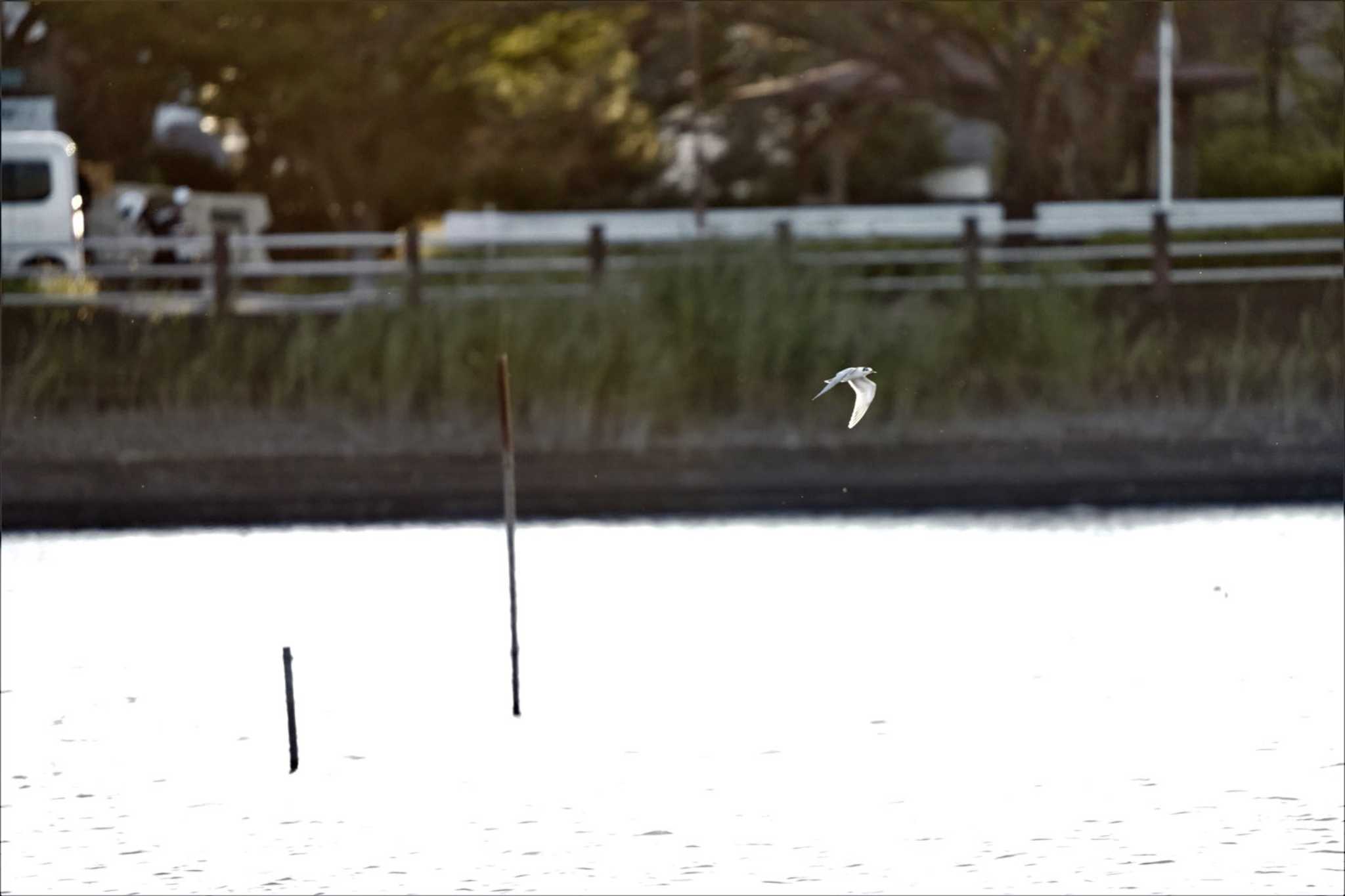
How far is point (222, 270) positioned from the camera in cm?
2108

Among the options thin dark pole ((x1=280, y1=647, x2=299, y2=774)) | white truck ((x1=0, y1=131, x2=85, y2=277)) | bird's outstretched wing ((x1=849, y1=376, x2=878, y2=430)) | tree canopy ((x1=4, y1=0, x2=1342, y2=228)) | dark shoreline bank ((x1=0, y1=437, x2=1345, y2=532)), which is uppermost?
tree canopy ((x1=4, y1=0, x2=1342, y2=228))

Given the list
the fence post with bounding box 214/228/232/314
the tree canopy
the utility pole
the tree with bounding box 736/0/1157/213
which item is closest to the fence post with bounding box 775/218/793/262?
the tree canopy

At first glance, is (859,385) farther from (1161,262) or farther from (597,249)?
(1161,262)

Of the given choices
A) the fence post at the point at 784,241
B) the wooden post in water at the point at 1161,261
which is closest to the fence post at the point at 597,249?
the fence post at the point at 784,241

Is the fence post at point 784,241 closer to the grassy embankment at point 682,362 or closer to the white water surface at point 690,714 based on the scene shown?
the grassy embankment at point 682,362

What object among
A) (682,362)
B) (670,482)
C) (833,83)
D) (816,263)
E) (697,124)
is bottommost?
(670,482)

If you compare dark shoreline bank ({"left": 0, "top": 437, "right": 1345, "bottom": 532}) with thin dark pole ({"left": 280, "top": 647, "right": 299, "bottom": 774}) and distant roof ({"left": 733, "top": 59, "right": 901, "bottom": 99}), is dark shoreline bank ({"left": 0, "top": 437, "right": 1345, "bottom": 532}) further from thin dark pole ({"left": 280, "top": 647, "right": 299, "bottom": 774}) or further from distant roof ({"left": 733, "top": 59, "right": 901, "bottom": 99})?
distant roof ({"left": 733, "top": 59, "right": 901, "bottom": 99})

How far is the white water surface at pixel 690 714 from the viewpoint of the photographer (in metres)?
6.43

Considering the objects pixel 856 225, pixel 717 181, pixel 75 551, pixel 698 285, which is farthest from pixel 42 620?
pixel 717 181

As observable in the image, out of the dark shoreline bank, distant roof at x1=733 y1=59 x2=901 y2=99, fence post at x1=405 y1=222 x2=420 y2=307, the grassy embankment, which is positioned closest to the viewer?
the dark shoreline bank

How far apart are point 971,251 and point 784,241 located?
257 centimetres

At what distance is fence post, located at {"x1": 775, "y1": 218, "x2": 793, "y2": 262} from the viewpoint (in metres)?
18.8

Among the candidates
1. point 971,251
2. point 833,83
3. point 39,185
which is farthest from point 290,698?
point 833,83

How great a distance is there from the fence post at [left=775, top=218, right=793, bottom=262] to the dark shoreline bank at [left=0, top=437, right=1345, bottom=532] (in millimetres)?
2249
